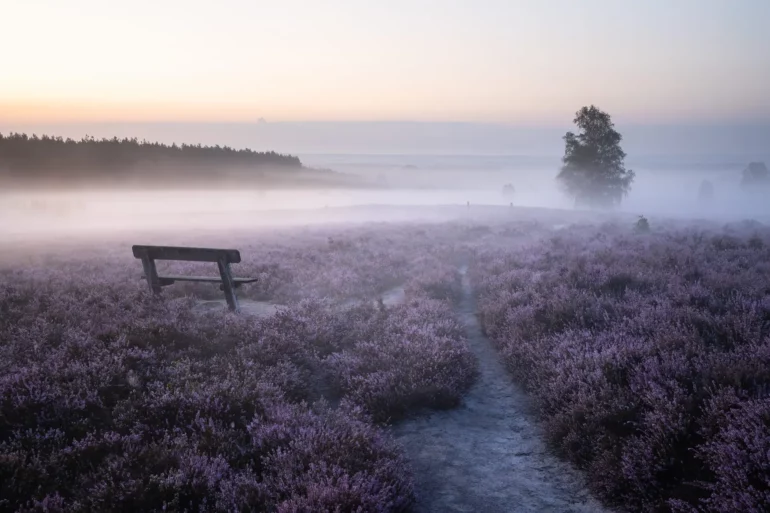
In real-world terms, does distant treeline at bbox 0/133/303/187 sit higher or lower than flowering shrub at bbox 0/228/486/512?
higher

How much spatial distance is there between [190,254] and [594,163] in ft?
181

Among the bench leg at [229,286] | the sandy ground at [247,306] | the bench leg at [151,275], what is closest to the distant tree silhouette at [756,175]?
the sandy ground at [247,306]

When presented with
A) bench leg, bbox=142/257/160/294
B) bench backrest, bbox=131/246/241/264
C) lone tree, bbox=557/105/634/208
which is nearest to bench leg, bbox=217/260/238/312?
bench backrest, bbox=131/246/241/264

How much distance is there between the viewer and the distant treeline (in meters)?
65.4

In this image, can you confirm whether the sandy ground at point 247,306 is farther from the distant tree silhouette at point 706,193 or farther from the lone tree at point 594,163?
the distant tree silhouette at point 706,193

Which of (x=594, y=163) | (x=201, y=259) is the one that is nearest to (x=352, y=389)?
(x=201, y=259)

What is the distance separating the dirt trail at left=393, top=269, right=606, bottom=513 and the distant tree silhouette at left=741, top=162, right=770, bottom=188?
6946 inches

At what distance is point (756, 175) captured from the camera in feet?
447

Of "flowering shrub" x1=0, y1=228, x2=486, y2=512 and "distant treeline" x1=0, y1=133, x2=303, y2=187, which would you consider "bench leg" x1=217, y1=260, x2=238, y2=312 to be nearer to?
"flowering shrub" x1=0, y1=228, x2=486, y2=512

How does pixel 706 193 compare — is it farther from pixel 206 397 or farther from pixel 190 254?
pixel 206 397

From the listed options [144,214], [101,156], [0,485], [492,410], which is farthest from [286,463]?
[101,156]

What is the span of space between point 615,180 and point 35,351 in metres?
61.1

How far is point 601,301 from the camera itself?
28.8ft

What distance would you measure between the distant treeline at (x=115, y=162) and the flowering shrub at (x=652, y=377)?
76339mm
